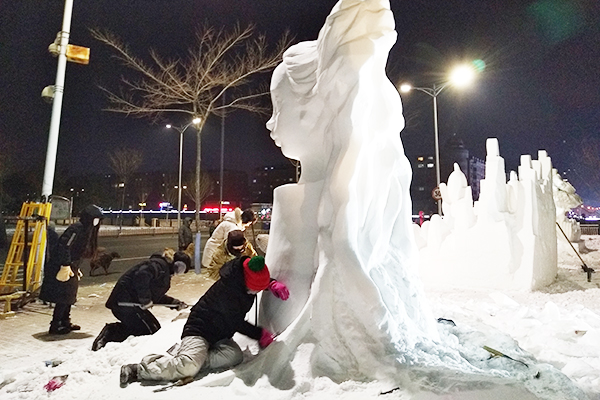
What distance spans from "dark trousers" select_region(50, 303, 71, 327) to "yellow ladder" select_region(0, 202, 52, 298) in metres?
2.39

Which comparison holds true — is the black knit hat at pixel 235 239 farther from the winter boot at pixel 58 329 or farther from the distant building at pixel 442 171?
the distant building at pixel 442 171

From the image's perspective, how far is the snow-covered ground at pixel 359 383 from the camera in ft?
12.2

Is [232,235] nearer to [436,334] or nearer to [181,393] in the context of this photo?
[181,393]

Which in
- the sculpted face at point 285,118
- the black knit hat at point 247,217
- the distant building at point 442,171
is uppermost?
the distant building at point 442,171

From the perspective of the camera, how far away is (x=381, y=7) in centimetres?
456

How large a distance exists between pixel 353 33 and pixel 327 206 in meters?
1.84

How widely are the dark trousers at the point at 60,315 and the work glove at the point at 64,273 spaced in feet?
1.78

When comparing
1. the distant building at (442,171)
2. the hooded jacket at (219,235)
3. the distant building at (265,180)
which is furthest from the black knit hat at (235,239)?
the distant building at (265,180)

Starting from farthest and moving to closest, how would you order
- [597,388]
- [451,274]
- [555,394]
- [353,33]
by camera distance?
[451,274] → [353,33] → [597,388] → [555,394]

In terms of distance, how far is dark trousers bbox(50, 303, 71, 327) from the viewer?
23.2 ft

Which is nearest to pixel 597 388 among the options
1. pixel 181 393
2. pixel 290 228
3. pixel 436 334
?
pixel 436 334

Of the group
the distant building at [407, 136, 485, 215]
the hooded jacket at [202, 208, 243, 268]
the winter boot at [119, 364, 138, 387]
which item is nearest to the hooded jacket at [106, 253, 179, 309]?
the winter boot at [119, 364, 138, 387]

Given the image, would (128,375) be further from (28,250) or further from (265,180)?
(265,180)

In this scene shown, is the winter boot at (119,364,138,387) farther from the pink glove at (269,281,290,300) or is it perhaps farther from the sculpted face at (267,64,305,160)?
the sculpted face at (267,64,305,160)
